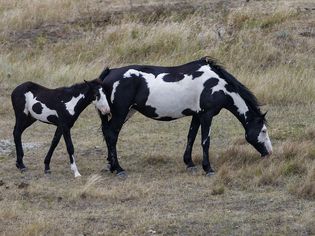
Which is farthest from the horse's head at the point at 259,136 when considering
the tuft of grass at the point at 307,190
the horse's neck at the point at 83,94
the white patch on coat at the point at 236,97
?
the horse's neck at the point at 83,94

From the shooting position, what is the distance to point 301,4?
22.0m

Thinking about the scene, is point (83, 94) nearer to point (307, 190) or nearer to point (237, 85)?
point (237, 85)

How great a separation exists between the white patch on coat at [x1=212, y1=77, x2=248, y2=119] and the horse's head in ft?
0.73

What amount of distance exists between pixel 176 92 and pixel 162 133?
2.59 meters

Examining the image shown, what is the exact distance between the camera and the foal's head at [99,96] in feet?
36.9

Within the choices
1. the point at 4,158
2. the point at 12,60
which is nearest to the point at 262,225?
the point at 4,158

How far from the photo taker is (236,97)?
11.6 metres

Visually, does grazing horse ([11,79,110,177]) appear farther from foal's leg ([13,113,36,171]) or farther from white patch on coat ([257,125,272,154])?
white patch on coat ([257,125,272,154])

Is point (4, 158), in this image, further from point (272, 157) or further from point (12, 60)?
point (12, 60)

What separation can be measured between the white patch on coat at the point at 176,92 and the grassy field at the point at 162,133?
2.97ft

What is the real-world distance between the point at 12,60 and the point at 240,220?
11.9m

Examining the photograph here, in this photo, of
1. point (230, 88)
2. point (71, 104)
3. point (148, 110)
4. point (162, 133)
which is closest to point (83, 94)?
point (71, 104)

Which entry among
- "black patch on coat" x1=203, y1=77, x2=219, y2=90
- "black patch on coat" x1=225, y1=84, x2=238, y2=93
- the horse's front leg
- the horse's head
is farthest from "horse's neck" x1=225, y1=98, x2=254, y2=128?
the horse's front leg

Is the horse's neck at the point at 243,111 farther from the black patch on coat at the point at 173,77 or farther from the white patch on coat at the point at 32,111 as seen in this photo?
the white patch on coat at the point at 32,111
